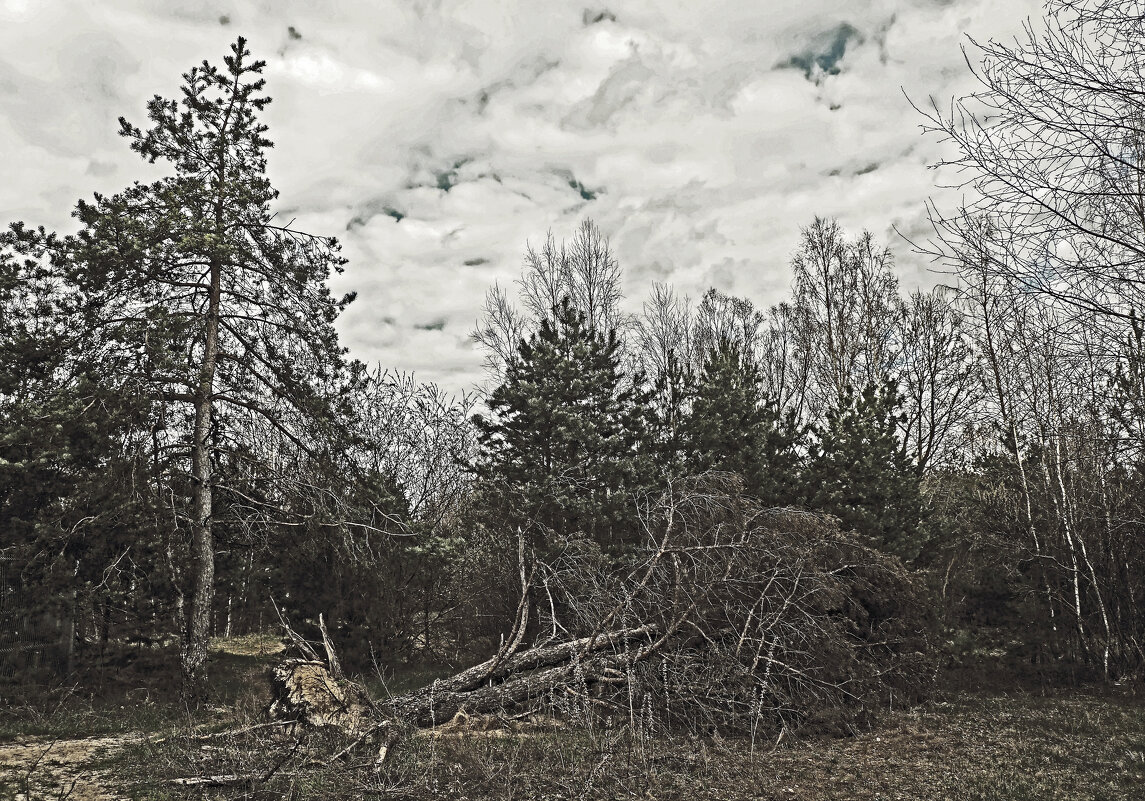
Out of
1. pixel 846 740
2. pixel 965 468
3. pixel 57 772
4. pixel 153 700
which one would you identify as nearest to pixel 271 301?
pixel 153 700

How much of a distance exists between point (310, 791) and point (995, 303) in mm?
5987

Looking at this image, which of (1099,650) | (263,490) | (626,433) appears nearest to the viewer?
(1099,650)

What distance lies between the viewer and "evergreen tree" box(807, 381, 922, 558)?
14622mm

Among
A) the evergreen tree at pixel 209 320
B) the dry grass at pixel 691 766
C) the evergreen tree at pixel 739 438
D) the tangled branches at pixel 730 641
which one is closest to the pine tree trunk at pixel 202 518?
the evergreen tree at pixel 209 320

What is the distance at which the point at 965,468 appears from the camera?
18.5m

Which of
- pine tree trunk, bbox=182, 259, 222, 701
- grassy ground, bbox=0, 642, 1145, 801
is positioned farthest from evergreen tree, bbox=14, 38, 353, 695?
grassy ground, bbox=0, 642, 1145, 801

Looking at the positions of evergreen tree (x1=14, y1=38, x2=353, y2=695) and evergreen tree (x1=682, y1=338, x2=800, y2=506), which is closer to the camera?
evergreen tree (x1=14, y1=38, x2=353, y2=695)

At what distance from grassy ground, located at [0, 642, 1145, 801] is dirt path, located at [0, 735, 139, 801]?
0.03 meters

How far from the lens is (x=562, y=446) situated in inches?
605

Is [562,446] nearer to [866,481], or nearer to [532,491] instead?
[532,491]

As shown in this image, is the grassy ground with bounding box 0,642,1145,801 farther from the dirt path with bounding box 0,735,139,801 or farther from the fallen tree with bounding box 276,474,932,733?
the fallen tree with bounding box 276,474,932,733

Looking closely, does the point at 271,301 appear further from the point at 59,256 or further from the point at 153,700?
the point at 153,700

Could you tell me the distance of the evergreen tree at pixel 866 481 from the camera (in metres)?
14.6

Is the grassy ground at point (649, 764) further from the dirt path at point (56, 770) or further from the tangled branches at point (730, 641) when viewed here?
the tangled branches at point (730, 641)
